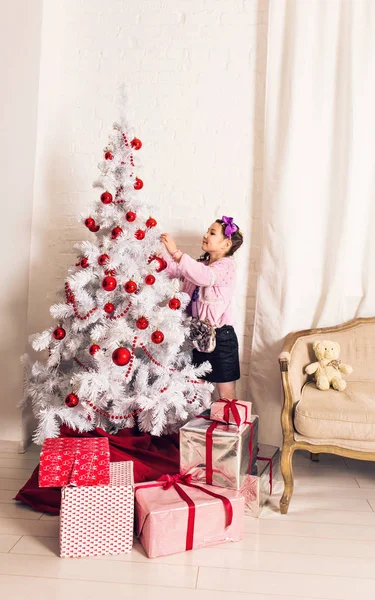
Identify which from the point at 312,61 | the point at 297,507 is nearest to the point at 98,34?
the point at 312,61

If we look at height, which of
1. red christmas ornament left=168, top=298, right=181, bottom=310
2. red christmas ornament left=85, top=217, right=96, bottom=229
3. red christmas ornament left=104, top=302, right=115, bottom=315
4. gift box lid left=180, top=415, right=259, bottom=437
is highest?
red christmas ornament left=85, top=217, right=96, bottom=229

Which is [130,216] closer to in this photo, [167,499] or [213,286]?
[213,286]

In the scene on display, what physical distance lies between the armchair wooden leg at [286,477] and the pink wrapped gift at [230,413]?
0.22 m

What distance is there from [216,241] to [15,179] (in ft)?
3.84

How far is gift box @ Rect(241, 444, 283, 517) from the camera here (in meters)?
2.46

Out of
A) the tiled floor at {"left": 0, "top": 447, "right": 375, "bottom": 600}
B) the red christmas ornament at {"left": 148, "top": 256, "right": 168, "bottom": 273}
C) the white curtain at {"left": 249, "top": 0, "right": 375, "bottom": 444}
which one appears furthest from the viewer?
the white curtain at {"left": 249, "top": 0, "right": 375, "bottom": 444}

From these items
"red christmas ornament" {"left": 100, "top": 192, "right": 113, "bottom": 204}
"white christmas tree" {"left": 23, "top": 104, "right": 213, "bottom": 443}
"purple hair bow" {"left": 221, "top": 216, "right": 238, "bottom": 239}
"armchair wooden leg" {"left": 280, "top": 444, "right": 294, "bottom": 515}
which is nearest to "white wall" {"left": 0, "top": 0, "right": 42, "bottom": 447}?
"white christmas tree" {"left": 23, "top": 104, "right": 213, "bottom": 443}

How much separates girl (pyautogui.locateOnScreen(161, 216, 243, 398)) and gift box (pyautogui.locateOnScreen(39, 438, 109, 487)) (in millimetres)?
900

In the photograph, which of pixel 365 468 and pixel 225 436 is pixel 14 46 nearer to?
pixel 225 436

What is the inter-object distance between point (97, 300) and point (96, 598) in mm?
1278

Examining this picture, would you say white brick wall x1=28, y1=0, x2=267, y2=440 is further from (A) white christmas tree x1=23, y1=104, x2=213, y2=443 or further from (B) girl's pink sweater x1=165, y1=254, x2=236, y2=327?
(A) white christmas tree x1=23, y1=104, x2=213, y2=443

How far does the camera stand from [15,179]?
3234 millimetres

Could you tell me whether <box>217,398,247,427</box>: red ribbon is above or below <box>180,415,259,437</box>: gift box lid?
above

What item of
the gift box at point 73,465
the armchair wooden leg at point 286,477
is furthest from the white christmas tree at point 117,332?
the armchair wooden leg at point 286,477
